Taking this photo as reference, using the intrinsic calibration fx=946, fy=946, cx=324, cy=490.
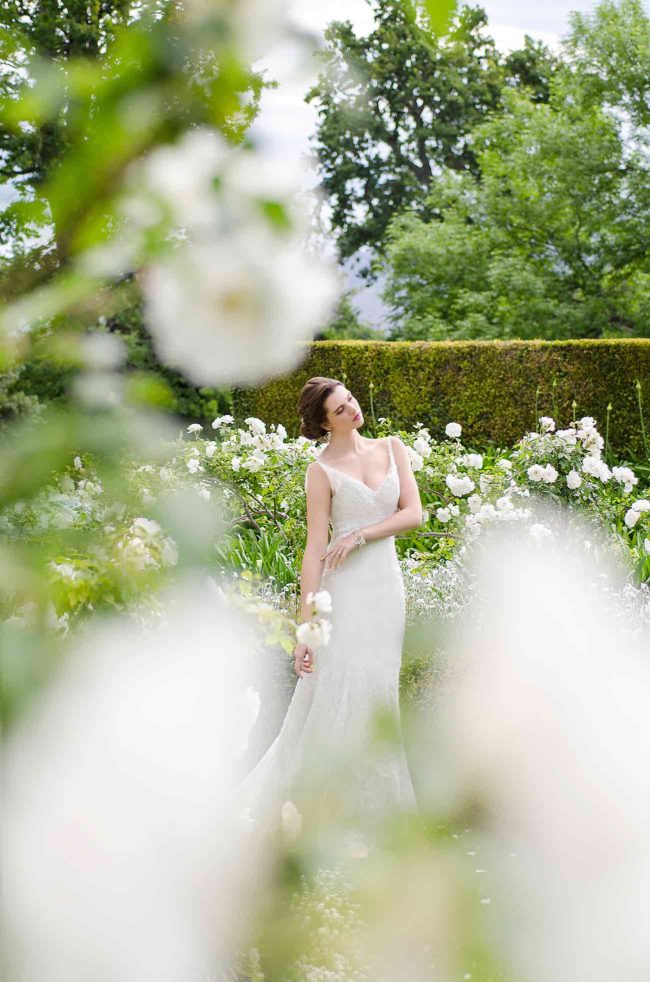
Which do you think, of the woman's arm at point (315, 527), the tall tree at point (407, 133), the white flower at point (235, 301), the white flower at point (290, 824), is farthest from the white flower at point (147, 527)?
the tall tree at point (407, 133)

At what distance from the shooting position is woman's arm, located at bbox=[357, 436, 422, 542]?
11.1 ft

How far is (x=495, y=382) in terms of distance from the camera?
973 cm

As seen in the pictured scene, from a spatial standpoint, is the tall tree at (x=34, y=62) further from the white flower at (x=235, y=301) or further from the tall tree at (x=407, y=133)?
the tall tree at (x=407, y=133)

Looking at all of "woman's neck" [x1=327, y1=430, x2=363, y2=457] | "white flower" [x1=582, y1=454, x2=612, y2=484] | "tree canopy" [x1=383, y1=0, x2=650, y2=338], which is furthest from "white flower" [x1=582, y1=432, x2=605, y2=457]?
"tree canopy" [x1=383, y1=0, x2=650, y2=338]

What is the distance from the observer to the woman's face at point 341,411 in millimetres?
Answer: 3387

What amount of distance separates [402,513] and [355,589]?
33 cm

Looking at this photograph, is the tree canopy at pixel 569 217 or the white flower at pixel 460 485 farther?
the tree canopy at pixel 569 217

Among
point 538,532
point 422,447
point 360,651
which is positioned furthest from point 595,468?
point 360,651

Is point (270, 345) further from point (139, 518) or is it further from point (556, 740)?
point (556, 740)

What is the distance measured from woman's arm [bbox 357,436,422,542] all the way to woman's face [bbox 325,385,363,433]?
0.23m

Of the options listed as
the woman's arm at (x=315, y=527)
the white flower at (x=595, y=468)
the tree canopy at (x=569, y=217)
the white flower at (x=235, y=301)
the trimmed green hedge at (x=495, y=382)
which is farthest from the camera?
the tree canopy at (x=569, y=217)

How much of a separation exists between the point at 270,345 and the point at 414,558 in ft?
17.7

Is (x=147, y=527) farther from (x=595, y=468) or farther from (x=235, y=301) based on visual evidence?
(x=595, y=468)

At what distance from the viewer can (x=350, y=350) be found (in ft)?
34.4
